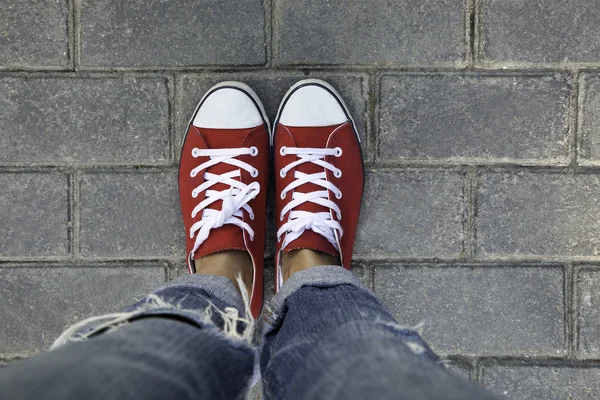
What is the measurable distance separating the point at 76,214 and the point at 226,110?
0.54m

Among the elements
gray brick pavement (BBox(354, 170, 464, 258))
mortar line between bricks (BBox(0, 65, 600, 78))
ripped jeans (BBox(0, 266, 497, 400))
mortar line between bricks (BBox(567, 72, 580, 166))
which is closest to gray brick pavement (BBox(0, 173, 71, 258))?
mortar line between bricks (BBox(0, 65, 600, 78))

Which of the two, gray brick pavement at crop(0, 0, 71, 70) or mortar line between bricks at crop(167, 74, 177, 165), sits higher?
gray brick pavement at crop(0, 0, 71, 70)

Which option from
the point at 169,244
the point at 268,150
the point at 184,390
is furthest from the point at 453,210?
the point at 184,390

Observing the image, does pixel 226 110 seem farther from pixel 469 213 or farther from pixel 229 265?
pixel 469 213


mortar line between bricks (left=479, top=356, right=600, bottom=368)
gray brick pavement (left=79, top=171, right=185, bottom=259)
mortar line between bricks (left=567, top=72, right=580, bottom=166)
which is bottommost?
mortar line between bricks (left=479, top=356, right=600, bottom=368)

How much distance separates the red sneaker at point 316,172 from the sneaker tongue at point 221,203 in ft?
0.37

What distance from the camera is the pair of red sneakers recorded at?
1.42 meters

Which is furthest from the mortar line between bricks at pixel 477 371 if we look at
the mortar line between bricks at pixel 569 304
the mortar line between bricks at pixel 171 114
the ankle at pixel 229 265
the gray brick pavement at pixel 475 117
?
the mortar line between bricks at pixel 171 114

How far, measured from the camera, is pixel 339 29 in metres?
1.39

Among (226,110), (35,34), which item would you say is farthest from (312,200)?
(35,34)

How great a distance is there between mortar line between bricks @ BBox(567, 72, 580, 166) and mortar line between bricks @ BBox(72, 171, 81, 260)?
1.43m

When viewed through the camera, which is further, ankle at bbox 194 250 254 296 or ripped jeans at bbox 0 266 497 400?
ankle at bbox 194 250 254 296

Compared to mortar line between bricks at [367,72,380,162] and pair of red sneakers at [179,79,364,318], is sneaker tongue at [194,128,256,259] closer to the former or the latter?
pair of red sneakers at [179,79,364,318]

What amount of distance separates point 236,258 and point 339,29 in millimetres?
718
